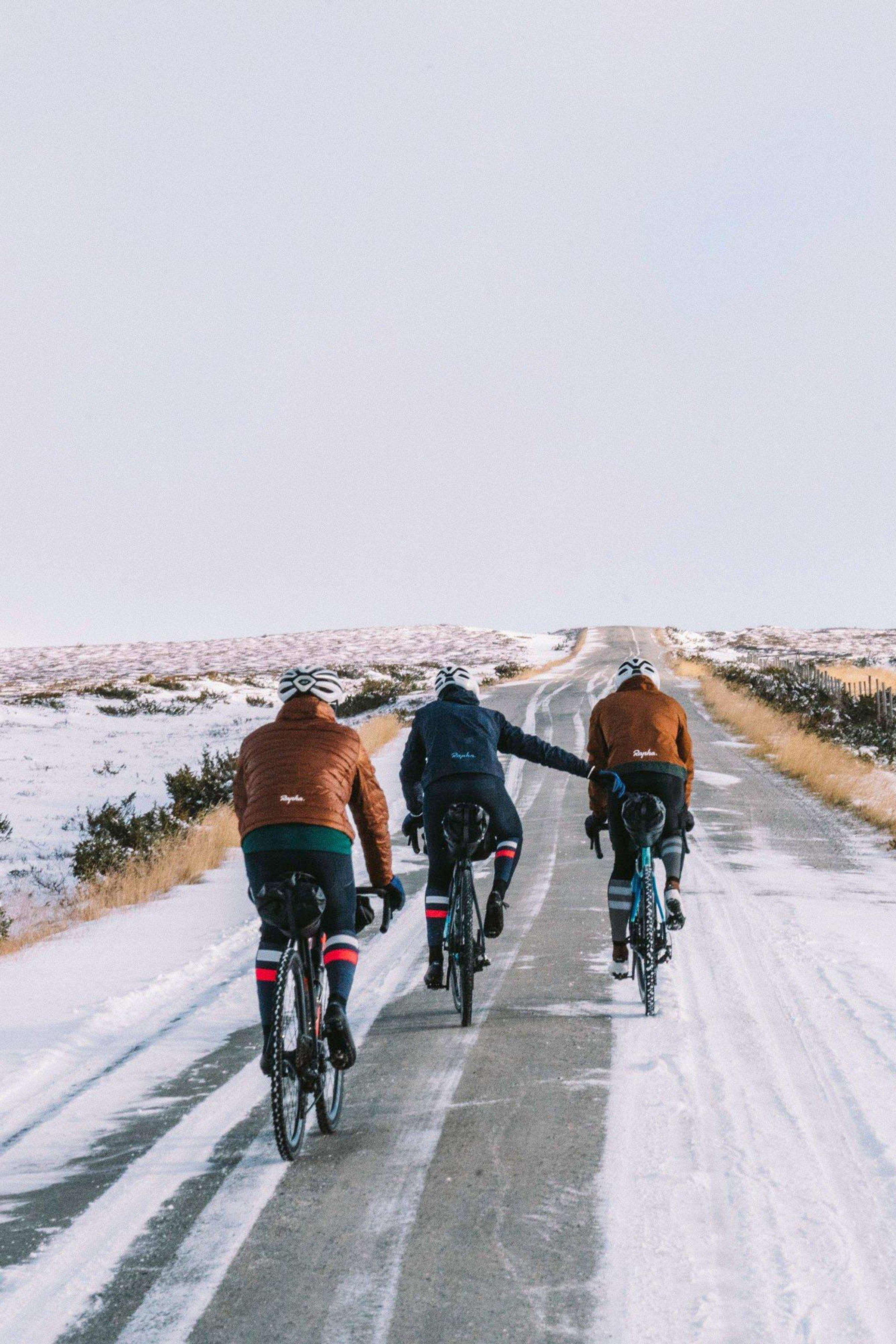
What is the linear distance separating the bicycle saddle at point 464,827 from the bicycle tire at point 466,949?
0.14 metres

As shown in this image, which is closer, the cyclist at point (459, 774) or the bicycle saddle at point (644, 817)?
the cyclist at point (459, 774)

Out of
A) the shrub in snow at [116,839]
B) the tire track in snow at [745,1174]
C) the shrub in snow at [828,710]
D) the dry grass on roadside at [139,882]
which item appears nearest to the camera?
the tire track in snow at [745,1174]

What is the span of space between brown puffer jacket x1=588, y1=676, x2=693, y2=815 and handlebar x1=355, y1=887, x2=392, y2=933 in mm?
2078

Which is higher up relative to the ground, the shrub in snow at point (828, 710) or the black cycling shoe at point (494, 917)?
the black cycling shoe at point (494, 917)

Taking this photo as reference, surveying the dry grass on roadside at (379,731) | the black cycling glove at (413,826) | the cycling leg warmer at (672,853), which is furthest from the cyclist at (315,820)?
the dry grass on roadside at (379,731)

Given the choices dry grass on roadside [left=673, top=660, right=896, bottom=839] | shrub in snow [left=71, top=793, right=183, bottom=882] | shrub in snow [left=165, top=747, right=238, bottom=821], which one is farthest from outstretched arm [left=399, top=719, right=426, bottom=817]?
shrub in snow [left=165, top=747, right=238, bottom=821]

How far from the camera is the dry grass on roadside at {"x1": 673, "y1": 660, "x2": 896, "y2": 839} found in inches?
574

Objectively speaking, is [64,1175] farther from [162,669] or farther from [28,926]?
[162,669]

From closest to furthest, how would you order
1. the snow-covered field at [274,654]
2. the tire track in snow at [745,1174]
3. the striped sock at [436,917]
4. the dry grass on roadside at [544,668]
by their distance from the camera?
the tire track in snow at [745,1174] → the striped sock at [436,917] → the dry grass on roadside at [544,668] → the snow-covered field at [274,654]

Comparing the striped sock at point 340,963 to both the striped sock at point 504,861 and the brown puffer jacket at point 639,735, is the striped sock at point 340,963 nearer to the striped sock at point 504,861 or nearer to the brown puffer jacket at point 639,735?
the striped sock at point 504,861

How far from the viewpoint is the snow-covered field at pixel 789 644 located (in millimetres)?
67625

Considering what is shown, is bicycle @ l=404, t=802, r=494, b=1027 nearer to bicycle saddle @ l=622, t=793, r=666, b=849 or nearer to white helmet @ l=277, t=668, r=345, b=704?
bicycle saddle @ l=622, t=793, r=666, b=849

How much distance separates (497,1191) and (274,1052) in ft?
3.48

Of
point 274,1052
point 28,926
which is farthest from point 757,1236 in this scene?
point 28,926
